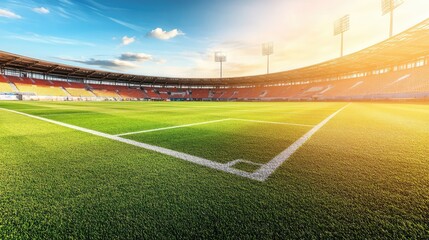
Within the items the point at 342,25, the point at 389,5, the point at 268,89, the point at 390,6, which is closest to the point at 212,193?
the point at 390,6

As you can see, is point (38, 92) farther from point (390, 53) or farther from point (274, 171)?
point (390, 53)

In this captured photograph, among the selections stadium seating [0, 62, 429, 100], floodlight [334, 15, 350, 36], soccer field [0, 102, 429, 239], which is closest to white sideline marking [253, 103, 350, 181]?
soccer field [0, 102, 429, 239]

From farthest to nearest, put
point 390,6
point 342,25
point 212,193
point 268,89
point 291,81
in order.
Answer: point 268,89, point 291,81, point 342,25, point 390,6, point 212,193

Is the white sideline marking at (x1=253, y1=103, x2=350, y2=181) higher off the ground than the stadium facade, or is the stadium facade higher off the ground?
the stadium facade

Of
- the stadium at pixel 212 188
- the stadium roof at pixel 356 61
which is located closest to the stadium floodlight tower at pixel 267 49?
the stadium roof at pixel 356 61

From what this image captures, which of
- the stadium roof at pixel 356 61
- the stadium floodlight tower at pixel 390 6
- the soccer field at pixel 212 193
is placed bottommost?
the soccer field at pixel 212 193

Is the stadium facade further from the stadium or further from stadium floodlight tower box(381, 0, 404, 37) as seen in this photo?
the stadium

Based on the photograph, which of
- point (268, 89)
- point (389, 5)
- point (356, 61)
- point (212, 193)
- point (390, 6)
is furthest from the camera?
point (268, 89)

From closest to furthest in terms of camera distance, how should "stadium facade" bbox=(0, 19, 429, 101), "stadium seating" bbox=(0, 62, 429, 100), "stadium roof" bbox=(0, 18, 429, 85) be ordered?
"stadium roof" bbox=(0, 18, 429, 85) → "stadium facade" bbox=(0, 19, 429, 101) → "stadium seating" bbox=(0, 62, 429, 100)

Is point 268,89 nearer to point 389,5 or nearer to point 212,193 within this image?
point 389,5

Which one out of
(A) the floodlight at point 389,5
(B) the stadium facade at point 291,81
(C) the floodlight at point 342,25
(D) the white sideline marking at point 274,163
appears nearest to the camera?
(D) the white sideline marking at point 274,163

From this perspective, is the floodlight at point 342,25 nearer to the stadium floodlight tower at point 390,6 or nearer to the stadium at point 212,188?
the stadium floodlight tower at point 390,6

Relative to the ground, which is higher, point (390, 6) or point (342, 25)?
point (342, 25)

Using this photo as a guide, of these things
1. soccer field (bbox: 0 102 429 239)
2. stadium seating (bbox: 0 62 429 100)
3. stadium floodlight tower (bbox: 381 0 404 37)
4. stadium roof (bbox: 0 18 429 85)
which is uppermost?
stadium floodlight tower (bbox: 381 0 404 37)
